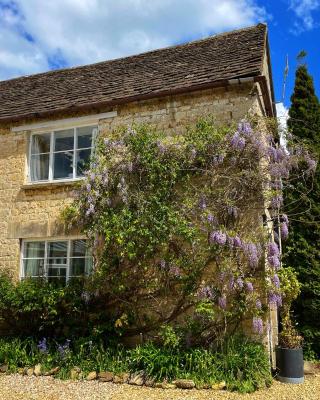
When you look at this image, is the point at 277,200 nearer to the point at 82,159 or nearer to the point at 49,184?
the point at 82,159

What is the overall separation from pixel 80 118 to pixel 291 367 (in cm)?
677

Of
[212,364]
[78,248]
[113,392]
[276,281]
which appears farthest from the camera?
[78,248]

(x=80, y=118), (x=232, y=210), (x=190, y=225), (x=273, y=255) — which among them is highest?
(x=80, y=118)

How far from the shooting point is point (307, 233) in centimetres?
921

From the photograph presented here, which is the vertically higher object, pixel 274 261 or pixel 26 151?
pixel 26 151

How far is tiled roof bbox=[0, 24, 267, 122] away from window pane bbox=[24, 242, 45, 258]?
3.04 m

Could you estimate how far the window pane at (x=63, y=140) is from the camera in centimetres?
1003

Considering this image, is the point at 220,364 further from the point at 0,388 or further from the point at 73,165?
the point at 73,165

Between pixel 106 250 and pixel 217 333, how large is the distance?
251cm

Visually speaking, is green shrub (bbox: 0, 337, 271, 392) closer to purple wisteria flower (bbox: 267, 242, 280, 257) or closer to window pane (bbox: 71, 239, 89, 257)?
→ purple wisteria flower (bbox: 267, 242, 280, 257)

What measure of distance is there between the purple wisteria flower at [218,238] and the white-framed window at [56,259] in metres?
2.83

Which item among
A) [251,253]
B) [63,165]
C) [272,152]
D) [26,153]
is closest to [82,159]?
[63,165]

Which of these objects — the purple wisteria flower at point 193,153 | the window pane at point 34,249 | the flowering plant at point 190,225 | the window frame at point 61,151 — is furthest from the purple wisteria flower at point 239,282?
the window pane at point 34,249

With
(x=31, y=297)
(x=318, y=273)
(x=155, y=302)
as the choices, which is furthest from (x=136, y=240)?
(x=318, y=273)
